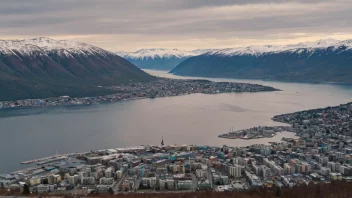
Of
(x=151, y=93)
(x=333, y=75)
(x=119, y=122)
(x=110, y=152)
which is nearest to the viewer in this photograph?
(x=110, y=152)

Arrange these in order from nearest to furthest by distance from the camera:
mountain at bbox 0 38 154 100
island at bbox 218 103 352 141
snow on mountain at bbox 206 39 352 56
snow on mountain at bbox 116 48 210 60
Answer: island at bbox 218 103 352 141
mountain at bbox 0 38 154 100
snow on mountain at bbox 206 39 352 56
snow on mountain at bbox 116 48 210 60

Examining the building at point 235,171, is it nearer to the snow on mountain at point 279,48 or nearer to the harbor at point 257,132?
the harbor at point 257,132

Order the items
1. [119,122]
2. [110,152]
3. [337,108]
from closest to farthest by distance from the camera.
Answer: [110,152] < [119,122] < [337,108]

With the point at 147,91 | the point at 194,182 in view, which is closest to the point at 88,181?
the point at 194,182

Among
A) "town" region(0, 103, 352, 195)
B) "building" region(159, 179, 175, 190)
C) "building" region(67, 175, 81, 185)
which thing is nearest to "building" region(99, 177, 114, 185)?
"town" region(0, 103, 352, 195)

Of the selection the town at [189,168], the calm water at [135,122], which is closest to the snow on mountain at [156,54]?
the calm water at [135,122]

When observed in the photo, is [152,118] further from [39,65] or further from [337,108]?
[39,65]

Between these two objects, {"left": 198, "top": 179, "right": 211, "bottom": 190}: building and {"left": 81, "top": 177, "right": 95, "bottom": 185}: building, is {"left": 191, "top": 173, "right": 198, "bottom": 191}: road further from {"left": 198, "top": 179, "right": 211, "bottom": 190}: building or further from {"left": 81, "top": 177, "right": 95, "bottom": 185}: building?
{"left": 81, "top": 177, "right": 95, "bottom": 185}: building

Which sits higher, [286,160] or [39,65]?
[39,65]

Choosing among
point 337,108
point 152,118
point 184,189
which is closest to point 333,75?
point 337,108
